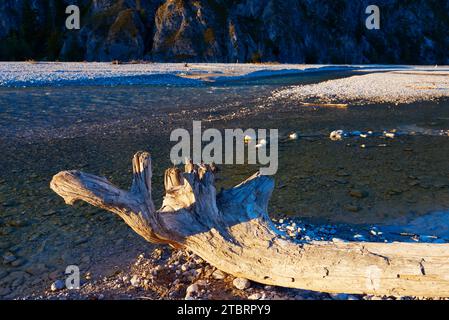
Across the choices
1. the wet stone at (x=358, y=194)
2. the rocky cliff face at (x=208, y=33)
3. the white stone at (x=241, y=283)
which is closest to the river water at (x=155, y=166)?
the wet stone at (x=358, y=194)

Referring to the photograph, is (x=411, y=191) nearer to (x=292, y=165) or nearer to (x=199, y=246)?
(x=292, y=165)

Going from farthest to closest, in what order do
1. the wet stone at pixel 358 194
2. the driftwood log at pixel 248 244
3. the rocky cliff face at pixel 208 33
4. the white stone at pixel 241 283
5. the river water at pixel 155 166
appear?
the rocky cliff face at pixel 208 33
the wet stone at pixel 358 194
the river water at pixel 155 166
the white stone at pixel 241 283
the driftwood log at pixel 248 244

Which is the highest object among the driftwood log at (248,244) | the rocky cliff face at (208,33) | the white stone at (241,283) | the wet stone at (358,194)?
the rocky cliff face at (208,33)

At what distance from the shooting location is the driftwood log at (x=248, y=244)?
4.91 meters

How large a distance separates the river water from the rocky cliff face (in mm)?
88993

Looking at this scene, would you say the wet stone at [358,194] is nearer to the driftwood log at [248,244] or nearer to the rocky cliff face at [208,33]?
the driftwood log at [248,244]

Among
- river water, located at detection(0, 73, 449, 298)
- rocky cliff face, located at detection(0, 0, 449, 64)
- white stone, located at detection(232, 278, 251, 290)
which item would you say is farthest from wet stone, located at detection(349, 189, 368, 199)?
rocky cliff face, located at detection(0, 0, 449, 64)

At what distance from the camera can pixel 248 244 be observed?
19.0ft

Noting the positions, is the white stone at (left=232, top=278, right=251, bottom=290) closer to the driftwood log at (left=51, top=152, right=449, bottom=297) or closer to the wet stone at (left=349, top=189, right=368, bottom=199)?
the driftwood log at (left=51, top=152, right=449, bottom=297)

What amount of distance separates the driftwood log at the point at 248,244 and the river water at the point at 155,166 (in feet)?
5.33

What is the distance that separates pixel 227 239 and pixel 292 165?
7078mm

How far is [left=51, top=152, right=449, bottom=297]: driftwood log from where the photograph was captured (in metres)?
4.91

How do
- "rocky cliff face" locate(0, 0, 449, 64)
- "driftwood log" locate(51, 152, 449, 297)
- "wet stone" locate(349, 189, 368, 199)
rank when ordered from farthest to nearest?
"rocky cliff face" locate(0, 0, 449, 64), "wet stone" locate(349, 189, 368, 199), "driftwood log" locate(51, 152, 449, 297)

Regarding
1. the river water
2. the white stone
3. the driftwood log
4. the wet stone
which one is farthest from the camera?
the wet stone
